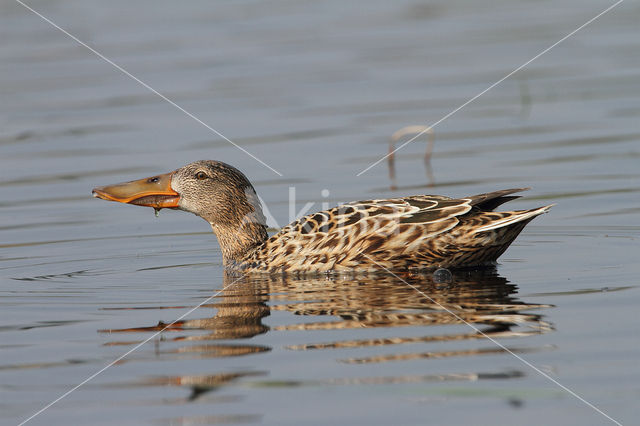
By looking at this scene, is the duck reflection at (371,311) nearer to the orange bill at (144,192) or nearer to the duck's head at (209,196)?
the duck's head at (209,196)

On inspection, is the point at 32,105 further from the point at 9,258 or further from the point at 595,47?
the point at 595,47

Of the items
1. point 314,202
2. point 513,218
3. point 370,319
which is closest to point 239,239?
point 314,202

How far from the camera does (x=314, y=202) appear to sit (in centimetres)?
1213

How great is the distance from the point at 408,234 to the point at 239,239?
201 centimetres

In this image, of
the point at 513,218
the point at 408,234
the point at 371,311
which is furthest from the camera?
the point at 408,234

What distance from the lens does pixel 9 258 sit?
35.3 feet

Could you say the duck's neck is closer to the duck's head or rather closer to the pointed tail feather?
the duck's head

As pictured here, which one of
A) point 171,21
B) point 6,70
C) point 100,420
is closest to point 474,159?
point 100,420

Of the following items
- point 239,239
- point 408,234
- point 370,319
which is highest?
point 239,239

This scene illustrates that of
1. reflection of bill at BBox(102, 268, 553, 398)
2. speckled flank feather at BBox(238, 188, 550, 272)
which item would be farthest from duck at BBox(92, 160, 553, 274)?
reflection of bill at BBox(102, 268, 553, 398)

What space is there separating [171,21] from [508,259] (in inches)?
566

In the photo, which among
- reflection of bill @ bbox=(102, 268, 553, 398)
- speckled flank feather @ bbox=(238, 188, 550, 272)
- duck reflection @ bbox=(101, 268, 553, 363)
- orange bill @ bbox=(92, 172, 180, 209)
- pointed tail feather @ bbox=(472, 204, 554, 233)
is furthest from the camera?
orange bill @ bbox=(92, 172, 180, 209)

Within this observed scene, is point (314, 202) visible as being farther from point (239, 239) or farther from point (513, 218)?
point (513, 218)

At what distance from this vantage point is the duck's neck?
34.8ft
